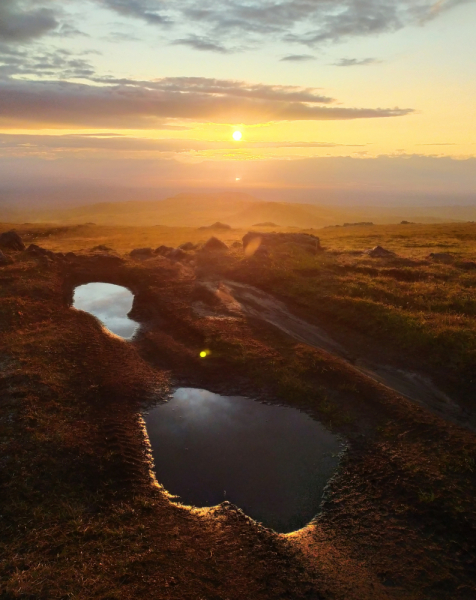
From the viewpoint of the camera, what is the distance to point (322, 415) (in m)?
16.0

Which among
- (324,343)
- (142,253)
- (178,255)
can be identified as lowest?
(324,343)

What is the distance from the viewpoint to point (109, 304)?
2908cm

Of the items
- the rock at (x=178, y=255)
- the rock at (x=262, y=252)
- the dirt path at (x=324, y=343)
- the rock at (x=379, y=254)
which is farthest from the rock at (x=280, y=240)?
the dirt path at (x=324, y=343)

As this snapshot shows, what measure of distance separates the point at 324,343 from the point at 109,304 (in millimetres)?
15834

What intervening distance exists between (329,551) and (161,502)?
4.81m

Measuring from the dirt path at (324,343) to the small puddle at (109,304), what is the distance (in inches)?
245

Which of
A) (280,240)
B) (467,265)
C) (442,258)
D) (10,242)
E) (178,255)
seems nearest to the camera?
(467,265)

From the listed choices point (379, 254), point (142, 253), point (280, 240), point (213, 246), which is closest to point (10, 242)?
point (142, 253)

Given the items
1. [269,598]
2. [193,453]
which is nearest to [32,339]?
[193,453]

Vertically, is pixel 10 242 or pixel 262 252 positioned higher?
pixel 262 252

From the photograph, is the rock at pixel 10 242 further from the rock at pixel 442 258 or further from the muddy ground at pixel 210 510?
the rock at pixel 442 258

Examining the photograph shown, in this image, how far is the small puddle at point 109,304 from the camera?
2486cm

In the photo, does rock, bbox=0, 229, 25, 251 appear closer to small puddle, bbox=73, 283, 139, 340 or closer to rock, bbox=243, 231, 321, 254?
small puddle, bbox=73, 283, 139, 340

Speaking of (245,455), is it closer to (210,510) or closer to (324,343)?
(210,510)
